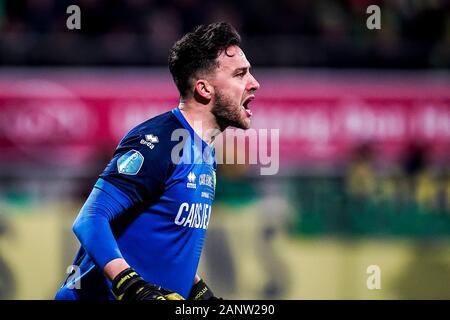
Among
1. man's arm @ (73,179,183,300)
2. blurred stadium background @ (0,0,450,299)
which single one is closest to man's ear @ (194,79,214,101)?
man's arm @ (73,179,183,300)

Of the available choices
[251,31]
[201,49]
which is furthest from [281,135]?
[201,49]

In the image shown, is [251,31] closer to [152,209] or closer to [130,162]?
[152,209]

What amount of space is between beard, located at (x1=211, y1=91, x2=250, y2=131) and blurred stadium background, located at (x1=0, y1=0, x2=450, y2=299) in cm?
457

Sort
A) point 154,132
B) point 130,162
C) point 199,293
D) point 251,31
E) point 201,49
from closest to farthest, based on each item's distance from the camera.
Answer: point 130,162 < point 154,132 < point 201,49 < point 199,293 < point 251,31

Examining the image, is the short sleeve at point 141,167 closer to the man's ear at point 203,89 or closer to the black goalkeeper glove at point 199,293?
the man's ear at point 203,89

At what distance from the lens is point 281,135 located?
12.2m

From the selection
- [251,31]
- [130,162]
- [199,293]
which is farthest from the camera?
[251,31]

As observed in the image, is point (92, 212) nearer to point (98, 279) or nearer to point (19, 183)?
point (98, 279)

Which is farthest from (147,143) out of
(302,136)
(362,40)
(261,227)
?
(362,40)

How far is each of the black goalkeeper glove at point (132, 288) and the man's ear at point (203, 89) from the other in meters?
1.40

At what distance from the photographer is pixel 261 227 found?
408 inches

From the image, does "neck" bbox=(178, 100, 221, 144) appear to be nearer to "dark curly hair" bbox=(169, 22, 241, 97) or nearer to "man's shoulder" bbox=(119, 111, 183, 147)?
"dark curly hair" bbox=(169, 22, 241, 97)

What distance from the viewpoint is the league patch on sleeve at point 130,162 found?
4945 millimetres

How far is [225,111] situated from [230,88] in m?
0.15
